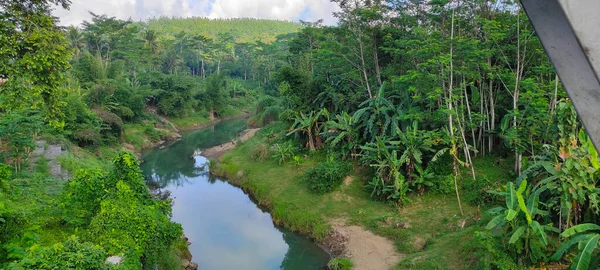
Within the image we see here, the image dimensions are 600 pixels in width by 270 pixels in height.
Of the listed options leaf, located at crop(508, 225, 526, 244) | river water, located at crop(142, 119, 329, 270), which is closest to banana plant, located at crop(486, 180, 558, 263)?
leaf, located at crop(508, 225, 526, 244)

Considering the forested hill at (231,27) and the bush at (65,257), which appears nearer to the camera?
the bush at (65,257)

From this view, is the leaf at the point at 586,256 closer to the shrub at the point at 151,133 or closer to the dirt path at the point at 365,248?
the dirt path at the point at 365,248

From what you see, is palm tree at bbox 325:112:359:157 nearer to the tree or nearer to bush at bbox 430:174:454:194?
bush at bbox 430:174:454:194

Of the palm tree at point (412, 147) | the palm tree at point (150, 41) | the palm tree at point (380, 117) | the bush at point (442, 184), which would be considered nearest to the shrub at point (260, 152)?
the palm tree at point (380, 117)

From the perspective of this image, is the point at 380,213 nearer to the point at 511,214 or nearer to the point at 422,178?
the point at 422,178

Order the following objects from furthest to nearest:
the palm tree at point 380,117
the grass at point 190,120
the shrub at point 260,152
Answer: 1. the grass at point 190,120
2. the shrub at point 260,152
3. the palm tree at point 380,117

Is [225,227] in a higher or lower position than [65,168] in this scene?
lower

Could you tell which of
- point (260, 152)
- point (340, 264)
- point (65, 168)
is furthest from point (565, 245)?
point (65, 168)

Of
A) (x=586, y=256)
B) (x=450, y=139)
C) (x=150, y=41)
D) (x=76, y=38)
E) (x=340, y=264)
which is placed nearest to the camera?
(x=586, y=256)
